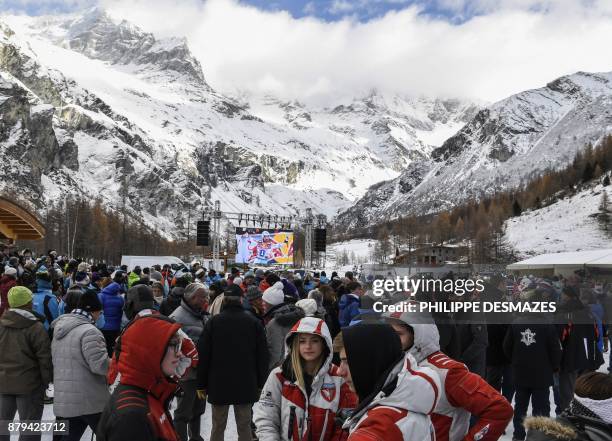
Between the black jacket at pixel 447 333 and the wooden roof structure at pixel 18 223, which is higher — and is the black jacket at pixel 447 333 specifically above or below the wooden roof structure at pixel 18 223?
below

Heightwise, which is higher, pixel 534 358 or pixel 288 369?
pixel 288 369

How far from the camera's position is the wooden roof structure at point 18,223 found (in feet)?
84.7

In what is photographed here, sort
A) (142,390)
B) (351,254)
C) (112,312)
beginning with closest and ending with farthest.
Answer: (142,390)
(112,312)
(351,254)

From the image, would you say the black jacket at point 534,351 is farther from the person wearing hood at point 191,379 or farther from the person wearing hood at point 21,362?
the person wearing hood at point 21,362

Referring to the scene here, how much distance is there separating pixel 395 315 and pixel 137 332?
1.73 metres

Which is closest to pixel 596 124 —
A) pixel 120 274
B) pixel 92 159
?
pixel 92 159

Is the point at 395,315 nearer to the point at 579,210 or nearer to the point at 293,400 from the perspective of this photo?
the point at 293,400

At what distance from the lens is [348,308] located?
958 centimetres

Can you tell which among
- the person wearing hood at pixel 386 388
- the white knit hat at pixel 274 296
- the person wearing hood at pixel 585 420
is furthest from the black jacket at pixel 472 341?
the person wearing hood at pixel 386 388

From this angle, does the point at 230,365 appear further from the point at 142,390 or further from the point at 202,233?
the point at 202,233

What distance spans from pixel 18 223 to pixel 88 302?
2669 centimetres

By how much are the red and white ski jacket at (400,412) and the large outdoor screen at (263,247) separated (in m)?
41.6

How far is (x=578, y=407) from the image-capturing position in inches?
98.7

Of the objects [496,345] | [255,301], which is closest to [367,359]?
[255,301]
